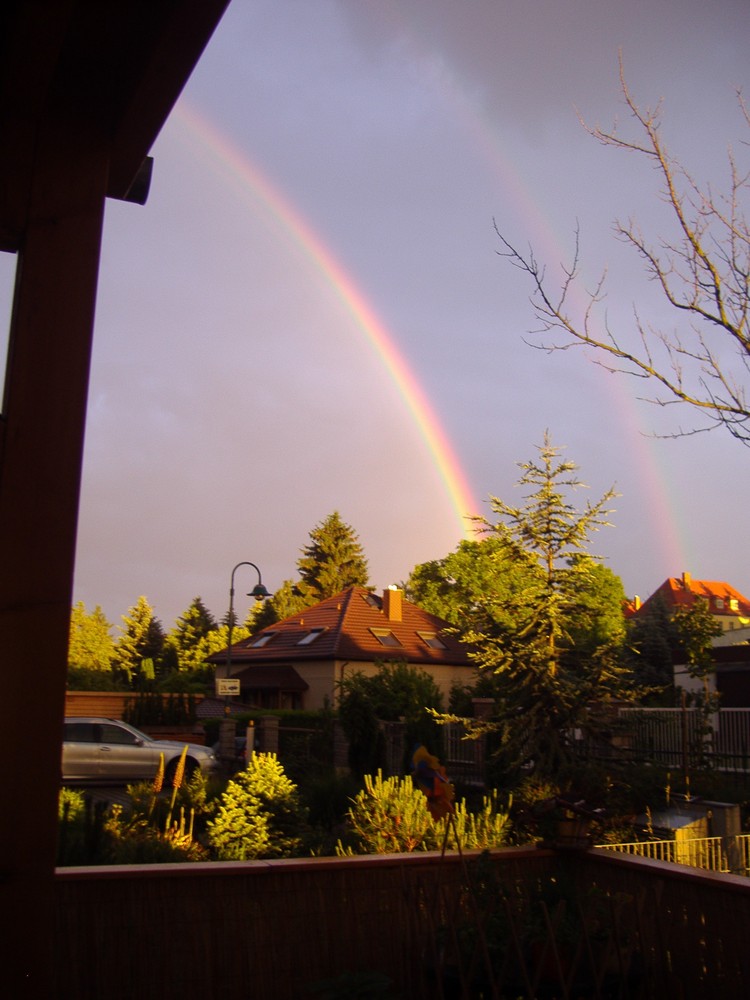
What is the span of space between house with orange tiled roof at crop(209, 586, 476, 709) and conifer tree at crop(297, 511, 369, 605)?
22498mm

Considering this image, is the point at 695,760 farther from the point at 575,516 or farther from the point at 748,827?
the point at 575,516

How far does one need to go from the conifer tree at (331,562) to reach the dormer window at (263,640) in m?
23.4

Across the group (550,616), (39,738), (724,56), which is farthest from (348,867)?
(550,616)

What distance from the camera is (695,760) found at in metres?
17.2

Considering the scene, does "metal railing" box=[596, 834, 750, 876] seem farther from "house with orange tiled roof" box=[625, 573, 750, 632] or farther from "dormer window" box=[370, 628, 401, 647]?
"house with orange tiled roof" box=[625, 573, 750, 632]

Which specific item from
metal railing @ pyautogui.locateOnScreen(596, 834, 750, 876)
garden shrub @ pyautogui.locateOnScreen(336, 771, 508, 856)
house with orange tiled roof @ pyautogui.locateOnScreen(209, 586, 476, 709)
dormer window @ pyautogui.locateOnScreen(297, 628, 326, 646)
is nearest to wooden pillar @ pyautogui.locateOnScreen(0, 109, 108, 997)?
garden shrub @ pyautogui.locateOnScreen(336, 771, 508, 856)

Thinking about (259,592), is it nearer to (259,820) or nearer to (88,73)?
(259,820)

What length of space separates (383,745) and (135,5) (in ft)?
60.1

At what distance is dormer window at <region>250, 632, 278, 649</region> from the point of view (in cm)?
4206

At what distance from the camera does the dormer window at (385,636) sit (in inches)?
1570

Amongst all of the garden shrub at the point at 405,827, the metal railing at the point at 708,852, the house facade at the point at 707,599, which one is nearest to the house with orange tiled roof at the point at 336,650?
the metal railing at the point at 708,852

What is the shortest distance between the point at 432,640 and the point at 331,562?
2512 cm

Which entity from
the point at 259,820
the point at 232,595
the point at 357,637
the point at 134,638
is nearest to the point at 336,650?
the point at 357,637

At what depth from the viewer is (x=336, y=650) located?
36.8 m
